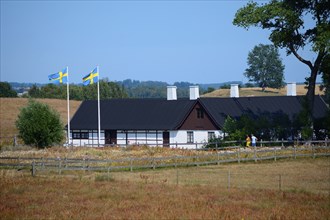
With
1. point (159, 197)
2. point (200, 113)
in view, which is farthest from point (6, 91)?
point (159, 197)

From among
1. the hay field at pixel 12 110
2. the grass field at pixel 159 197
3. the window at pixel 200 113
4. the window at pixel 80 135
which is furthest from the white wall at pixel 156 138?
the hay field at pixel 12 110

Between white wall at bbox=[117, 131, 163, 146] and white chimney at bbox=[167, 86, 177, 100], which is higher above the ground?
white chimney at bbox=[167, 86, 177, 100]

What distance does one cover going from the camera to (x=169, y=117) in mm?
61688

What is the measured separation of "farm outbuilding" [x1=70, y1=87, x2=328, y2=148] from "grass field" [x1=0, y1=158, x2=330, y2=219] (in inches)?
816

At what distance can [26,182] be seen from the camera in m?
33.2

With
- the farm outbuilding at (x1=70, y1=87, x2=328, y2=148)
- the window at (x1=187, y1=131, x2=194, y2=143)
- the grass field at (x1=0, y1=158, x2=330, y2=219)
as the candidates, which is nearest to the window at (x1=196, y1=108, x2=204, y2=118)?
the farm outbuilding at (x1=70, y1=87, x2=328, y2=148)

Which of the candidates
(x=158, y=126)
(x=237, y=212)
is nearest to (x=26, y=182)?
(x=237, y=212)

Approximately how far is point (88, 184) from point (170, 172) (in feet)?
25.4

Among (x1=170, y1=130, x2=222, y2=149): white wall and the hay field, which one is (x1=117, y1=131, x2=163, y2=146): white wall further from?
the hay field

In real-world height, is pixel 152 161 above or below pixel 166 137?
below

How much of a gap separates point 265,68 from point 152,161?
4691 inches

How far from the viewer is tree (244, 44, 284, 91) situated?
509 ft

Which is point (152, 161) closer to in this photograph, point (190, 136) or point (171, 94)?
point (190, 136)

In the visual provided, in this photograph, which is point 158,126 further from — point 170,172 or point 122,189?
point 122,189
